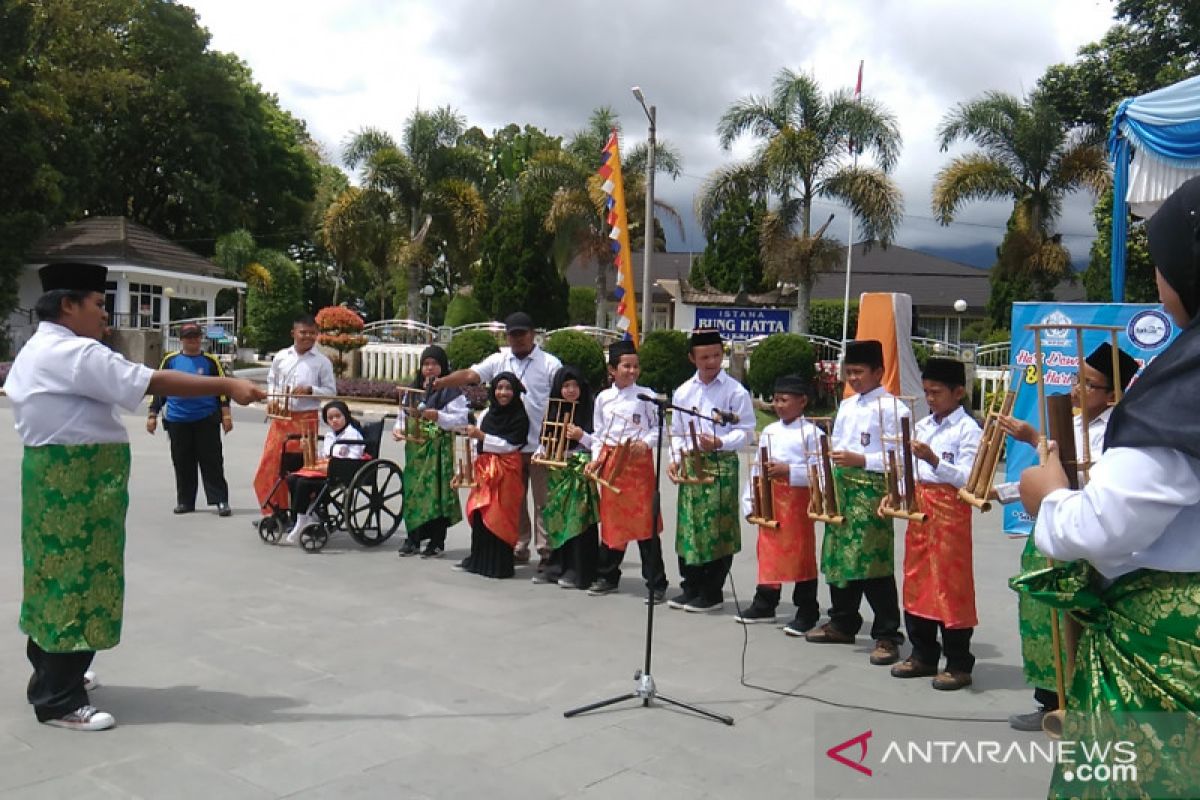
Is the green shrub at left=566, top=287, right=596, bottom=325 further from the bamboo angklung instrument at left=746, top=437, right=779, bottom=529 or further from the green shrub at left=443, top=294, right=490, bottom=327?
the bamboo angklung instrument at left=746, top=437, right=779, bottom=529

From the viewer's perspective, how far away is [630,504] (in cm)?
713

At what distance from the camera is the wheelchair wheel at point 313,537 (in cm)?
822

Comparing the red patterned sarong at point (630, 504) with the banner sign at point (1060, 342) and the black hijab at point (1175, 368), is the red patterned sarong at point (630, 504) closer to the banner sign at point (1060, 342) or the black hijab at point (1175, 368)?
the banner sign at point (1060, 342)

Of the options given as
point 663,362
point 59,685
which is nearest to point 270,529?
point 59,685

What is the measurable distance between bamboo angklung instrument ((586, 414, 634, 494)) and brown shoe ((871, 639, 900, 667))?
207 centimetres

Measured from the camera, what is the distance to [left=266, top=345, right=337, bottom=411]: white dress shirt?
8.91 meters

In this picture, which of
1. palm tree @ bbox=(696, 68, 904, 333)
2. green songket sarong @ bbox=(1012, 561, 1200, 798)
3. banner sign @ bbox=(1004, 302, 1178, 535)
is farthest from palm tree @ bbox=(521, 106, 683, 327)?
green songket sarong @ bbox=(1012, 561, 1200, 798)

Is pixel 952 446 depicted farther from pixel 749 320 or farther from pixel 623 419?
pixel 749 320

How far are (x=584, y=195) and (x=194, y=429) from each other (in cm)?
2012

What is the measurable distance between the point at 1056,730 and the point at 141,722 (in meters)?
3.61

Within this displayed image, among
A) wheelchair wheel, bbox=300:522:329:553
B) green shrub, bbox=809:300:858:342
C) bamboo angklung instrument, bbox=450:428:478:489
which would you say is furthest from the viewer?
green shrub, bbox=809:300:858:342

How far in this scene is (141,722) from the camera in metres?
4.51

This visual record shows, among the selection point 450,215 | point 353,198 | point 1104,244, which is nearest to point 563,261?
point 450,215

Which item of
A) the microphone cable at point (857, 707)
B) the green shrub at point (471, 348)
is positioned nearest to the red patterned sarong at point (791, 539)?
the microphone cable at point (857, 707)
